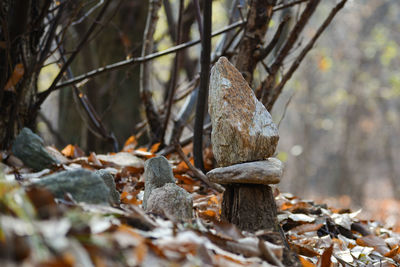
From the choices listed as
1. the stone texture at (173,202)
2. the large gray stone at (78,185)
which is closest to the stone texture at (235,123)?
the stone texture at (173,202)

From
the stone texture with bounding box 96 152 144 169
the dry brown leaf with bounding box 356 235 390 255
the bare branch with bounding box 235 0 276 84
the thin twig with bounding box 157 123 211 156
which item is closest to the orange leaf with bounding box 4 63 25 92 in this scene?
the stone texture with bounding box 96 152 144 169

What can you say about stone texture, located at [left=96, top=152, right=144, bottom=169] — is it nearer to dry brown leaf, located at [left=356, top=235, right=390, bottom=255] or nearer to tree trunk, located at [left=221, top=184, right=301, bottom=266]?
tree trunk, located at [left=221, top=184, right=301, bottom=266]

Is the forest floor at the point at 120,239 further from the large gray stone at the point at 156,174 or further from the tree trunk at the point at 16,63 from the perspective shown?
the tree trunk at the point at 16,63

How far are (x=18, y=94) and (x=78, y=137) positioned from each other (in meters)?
3.04

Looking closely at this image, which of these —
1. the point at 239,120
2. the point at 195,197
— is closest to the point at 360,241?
the point at 195,197

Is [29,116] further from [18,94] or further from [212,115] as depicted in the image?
[212,115]

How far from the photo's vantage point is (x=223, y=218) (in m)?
1.99

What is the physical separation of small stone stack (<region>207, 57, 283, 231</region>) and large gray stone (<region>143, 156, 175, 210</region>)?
0.28 m

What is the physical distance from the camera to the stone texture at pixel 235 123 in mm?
1896

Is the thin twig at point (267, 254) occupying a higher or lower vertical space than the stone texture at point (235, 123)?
lower

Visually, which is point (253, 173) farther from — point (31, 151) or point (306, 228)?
point (31, 151)

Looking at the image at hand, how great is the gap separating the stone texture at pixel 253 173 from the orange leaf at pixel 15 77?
5.79 feet

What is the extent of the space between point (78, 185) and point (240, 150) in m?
0.74

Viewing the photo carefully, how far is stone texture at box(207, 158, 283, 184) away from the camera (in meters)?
1.78
